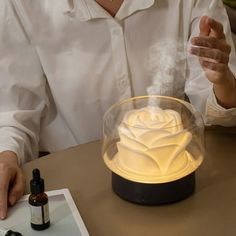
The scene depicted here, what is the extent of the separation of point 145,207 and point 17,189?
0.75 ft

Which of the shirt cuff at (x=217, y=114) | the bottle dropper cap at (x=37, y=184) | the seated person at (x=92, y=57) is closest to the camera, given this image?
the bottle dropper cap at (x=37, y=184)

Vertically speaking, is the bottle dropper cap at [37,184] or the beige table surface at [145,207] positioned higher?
the bottle dropper cap at [37,184]

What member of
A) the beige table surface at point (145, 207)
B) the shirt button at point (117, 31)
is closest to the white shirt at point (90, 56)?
the shirt button at point (117, 31)

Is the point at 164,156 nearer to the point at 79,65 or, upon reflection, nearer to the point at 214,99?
the point at 214,99

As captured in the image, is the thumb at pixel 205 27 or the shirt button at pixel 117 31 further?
the shirt button at pixel 117 31

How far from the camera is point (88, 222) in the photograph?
Answer: 87 centimetres

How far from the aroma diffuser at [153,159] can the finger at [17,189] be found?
159mm

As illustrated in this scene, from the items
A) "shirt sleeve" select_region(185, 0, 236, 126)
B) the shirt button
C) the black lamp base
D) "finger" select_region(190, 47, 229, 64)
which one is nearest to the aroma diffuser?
the black lamp base

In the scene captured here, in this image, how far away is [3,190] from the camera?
0.92m

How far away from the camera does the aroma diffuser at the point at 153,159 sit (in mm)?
886

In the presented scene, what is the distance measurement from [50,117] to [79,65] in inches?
7.4

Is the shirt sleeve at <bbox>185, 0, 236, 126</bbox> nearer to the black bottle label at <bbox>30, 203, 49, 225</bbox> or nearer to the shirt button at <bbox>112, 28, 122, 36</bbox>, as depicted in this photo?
the shirt button at <bbox>112, 28, 122, 36</bbox>

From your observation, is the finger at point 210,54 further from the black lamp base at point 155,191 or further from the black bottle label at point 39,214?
the black bottle label at point 39,214

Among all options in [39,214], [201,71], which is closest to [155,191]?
[39,214]
